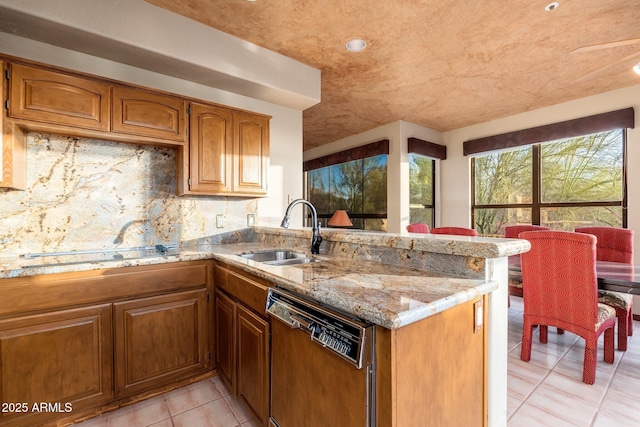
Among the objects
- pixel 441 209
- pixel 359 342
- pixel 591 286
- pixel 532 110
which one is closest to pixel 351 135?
pixel 441 209

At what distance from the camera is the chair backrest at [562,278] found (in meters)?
2.01

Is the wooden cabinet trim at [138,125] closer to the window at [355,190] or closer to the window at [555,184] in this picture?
→ the window at [355,190]

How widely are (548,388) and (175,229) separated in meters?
3.01

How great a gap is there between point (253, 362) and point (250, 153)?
1.70m

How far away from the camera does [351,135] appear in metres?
5.13

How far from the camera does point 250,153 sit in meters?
2.57

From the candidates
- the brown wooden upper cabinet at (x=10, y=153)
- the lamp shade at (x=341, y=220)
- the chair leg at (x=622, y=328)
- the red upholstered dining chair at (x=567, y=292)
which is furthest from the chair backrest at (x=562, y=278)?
the brown wooden upper cabinet at (x=10, y=153)

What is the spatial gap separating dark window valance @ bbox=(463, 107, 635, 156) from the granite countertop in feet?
11.5

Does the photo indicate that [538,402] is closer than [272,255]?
Yes

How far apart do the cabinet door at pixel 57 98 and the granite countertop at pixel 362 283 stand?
2.84 feet

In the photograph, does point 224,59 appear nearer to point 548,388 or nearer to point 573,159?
point 548,388

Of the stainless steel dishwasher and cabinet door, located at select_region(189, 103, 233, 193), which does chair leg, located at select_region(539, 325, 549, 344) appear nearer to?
the stainless steel dishwasher

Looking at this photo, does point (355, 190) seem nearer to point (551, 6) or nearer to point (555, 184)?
point (555, 184)

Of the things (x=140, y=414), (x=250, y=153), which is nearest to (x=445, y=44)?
(x=250, y=153)
